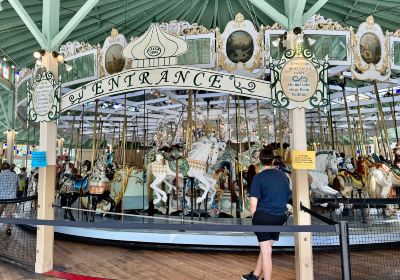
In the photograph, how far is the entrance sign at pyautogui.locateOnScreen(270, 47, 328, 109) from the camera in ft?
13.3

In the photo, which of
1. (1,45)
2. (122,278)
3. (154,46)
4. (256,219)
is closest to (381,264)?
(256,219)

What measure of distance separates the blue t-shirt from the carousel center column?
2917mm

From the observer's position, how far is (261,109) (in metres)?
11.4

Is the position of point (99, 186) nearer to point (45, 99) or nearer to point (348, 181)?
point (45, 99)

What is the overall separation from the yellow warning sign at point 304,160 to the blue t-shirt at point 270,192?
2.29 feet

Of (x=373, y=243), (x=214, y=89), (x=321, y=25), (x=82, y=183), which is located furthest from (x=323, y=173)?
(x=82, y=183)

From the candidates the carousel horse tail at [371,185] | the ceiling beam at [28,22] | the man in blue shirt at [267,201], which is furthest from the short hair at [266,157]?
the carousel horse tail at [371,185]

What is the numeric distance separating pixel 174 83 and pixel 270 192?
6.26 ft

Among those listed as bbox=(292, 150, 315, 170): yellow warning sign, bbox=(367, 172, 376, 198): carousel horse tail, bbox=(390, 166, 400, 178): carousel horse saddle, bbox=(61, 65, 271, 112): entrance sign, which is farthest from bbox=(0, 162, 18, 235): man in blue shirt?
bbox=(390, 166, 400, 178): carousel horse saddle

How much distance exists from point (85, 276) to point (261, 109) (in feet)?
27.6

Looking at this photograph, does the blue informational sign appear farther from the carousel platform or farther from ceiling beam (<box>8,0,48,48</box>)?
the carousel platform

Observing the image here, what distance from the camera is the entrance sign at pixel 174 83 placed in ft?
13.7

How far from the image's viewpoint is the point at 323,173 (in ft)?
24.7

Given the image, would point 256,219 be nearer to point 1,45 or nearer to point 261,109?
point 261,109
